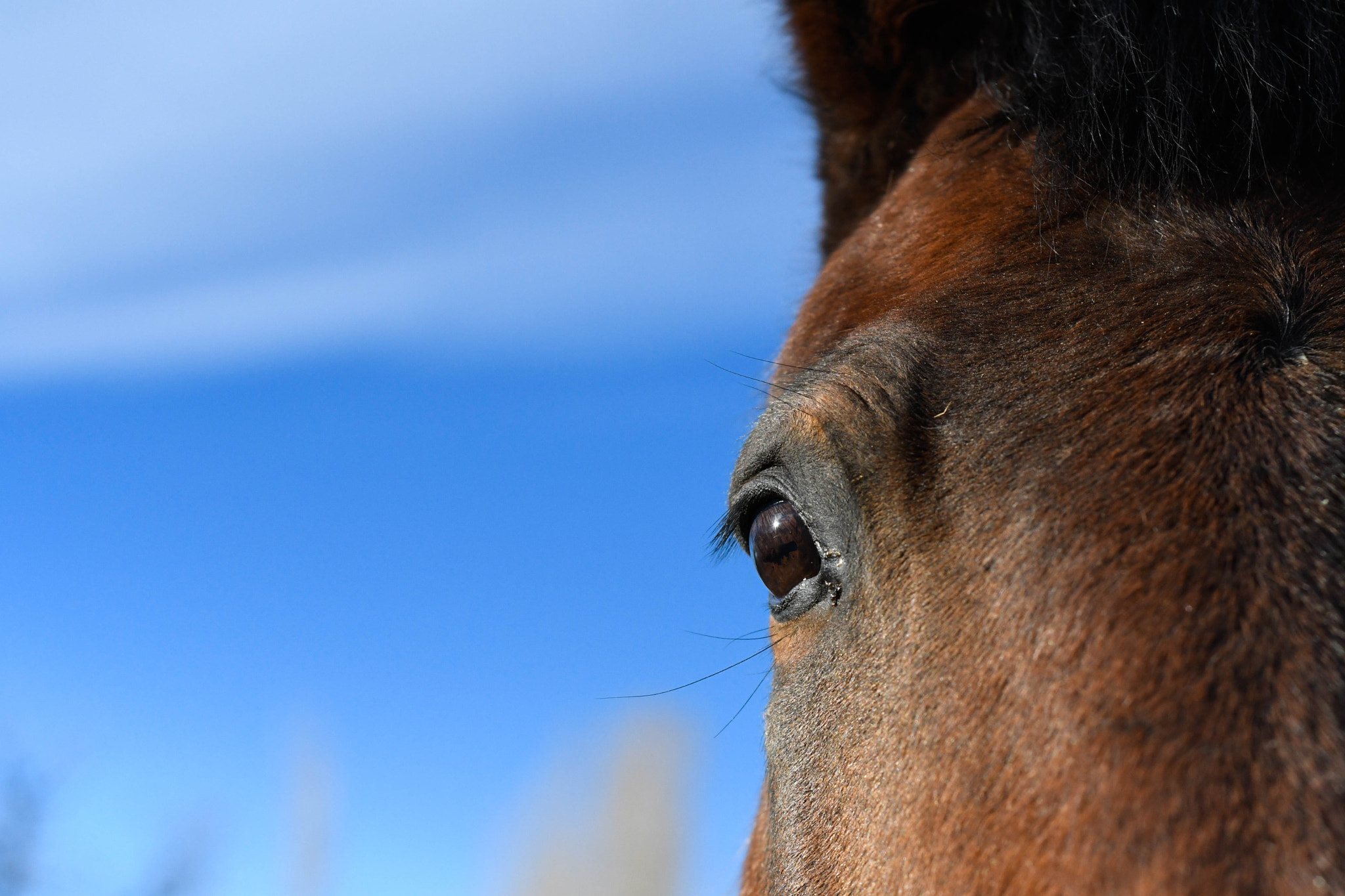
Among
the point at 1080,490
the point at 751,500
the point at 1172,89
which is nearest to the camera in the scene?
the point at 1080,490

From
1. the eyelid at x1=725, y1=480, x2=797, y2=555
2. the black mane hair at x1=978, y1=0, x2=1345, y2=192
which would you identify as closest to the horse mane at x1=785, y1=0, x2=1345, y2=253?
the black mane hair at x1=978, y1=0, x2=1345, y2=192

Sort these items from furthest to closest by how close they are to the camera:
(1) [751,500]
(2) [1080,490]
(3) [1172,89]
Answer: (1) [751,500]
(3) [1172,89]
(2) [1080,490]

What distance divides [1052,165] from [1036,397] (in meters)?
0.61

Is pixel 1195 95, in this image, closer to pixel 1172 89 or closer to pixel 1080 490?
pixel 1172 89

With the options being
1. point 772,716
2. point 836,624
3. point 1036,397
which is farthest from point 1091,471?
point 772,716

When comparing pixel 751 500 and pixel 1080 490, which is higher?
pixel 1080 490

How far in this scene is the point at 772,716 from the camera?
7.24ft

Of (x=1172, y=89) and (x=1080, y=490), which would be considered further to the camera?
(x=1172, y=89)

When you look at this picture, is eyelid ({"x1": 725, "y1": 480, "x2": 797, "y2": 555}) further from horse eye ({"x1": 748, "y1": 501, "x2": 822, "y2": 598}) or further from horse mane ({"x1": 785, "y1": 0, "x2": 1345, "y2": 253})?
horse mane ({"x1": 785, "y1": 0, "x2": 1345, "y2": 253})

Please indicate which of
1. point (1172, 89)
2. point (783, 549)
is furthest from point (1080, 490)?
point (1172, 89)

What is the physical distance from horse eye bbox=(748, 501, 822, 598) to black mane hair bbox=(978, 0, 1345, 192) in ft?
2.83

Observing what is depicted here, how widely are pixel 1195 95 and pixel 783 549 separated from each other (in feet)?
3.77

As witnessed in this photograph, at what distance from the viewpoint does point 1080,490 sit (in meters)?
1.66

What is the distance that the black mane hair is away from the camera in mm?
1979
